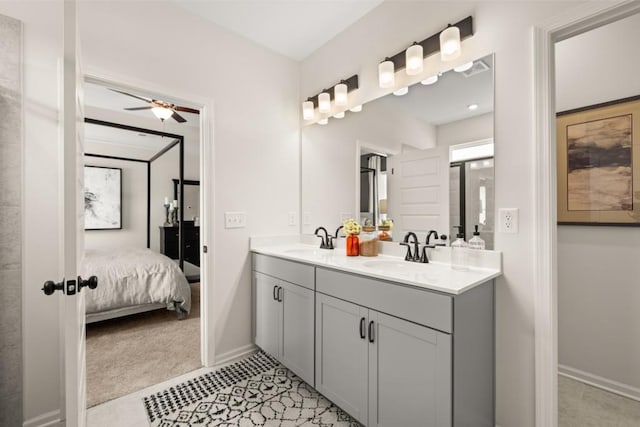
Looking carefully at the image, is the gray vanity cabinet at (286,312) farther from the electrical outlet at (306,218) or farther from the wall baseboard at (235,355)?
the electrical outlet at (306,218)

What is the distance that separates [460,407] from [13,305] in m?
2.29

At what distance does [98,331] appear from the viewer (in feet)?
9.56

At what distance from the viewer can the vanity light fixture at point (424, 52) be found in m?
1.61

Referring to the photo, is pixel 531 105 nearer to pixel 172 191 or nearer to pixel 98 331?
pixel 98 331

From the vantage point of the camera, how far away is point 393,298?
4.42ft

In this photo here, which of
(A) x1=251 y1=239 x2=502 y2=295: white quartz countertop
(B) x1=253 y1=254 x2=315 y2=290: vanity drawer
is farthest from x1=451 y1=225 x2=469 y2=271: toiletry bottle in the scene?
(B) x1=253 y1=254 x2=315 y2=290: vanity drawer

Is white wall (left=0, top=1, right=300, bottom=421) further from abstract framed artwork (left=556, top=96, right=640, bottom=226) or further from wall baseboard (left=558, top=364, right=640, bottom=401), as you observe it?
wall baseboard (left=558, top=364, right=640, bottom=401)

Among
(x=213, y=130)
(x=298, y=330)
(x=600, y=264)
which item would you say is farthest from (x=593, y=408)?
(x=213, y=130)

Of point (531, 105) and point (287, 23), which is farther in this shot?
point (287, 23)

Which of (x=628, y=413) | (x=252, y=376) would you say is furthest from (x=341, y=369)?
(x=628, y=413)

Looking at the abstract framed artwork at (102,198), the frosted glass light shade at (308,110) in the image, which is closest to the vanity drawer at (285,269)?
the frosted glass light shade at (308,110)

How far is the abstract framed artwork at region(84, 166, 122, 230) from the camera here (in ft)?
15.6

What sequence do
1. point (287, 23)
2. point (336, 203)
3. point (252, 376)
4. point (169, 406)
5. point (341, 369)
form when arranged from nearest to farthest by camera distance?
1. point (341, 369)
2. point (169, 406)
3. point (252, 376)
4. point (287, 23)
5. point (336, 203)

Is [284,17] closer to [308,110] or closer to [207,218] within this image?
[308,110]
